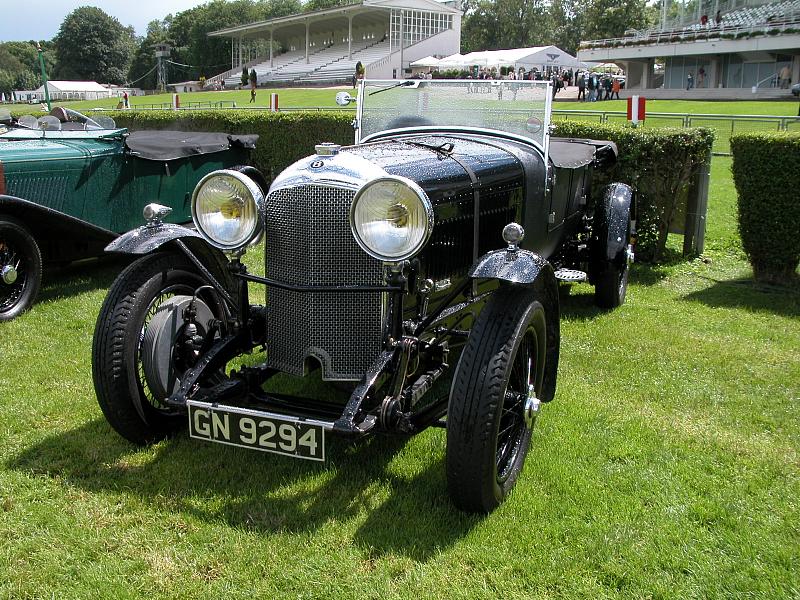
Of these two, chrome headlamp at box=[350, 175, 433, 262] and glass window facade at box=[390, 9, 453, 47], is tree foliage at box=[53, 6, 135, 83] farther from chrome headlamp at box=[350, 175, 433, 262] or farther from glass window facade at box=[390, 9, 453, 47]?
chrome headlamp at box=[350, 175, 433, 262]

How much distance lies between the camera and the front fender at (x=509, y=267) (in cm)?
283

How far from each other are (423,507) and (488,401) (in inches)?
24.5

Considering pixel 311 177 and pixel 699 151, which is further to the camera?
pixel 699 151

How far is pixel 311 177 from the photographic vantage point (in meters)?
3.08

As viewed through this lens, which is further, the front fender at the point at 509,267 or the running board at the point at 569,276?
the running board at the point at 569,276

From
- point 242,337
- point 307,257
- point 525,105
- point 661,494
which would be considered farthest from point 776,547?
point 525,105

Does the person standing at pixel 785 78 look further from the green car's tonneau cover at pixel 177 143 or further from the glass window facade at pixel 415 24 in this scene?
the green car's tonneau cover at pixel 177 143

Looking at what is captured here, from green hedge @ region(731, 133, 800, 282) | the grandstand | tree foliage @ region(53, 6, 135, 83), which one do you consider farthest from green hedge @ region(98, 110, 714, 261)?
tree foliage @ region(53, 6, 135, 83)

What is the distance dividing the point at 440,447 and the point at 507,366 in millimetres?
917

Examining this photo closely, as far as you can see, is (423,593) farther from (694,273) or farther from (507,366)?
(694,273)

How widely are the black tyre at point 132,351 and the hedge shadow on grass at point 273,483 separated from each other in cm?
14

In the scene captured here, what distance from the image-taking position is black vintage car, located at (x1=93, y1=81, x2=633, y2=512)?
2.80 m

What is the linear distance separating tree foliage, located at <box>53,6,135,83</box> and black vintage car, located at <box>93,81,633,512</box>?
354 feet

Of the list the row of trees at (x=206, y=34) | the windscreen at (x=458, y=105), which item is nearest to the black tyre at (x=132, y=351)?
the windscreen at (x=458, y=105)
